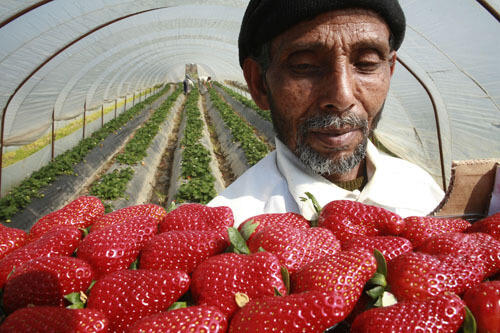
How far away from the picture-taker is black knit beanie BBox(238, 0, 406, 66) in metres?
1.66

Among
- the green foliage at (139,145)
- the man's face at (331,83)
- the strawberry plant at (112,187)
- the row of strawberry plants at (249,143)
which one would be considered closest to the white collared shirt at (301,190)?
the man's face at (331,83)

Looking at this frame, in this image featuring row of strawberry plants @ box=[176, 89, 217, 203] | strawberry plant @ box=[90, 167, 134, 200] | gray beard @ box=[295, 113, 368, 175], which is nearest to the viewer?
gray beard @ box=[295, 113, 368, 175]

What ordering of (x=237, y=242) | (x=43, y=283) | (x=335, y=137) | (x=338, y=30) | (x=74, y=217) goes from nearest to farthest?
(x=43, y=283), (x=237, y=242), (x=74, y=217), (x=338, y=30), (x=335, y=137)

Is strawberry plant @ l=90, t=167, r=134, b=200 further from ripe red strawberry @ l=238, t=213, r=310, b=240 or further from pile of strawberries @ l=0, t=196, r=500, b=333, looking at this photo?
ripe red strawberry @ l=238, t=213, r=310, b=240

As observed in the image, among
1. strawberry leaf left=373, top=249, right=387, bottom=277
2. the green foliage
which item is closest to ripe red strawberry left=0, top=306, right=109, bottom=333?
strawberry leaf left=373, top=249, right=387, bottom=277

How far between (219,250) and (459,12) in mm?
3068

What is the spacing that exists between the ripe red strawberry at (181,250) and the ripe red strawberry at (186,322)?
0.80ft

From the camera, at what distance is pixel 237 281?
3.42 feet

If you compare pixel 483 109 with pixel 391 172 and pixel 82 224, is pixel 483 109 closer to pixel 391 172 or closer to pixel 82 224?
pixel 391 172

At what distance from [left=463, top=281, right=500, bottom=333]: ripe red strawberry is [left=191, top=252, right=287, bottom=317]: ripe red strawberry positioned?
0.50m

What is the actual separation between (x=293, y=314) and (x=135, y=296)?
48 cm

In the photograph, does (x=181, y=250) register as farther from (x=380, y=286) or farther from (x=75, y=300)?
(x=380, y=286)

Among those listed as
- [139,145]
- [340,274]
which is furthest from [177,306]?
[139,145]

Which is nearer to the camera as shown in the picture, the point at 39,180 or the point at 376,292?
the point at 376,292
